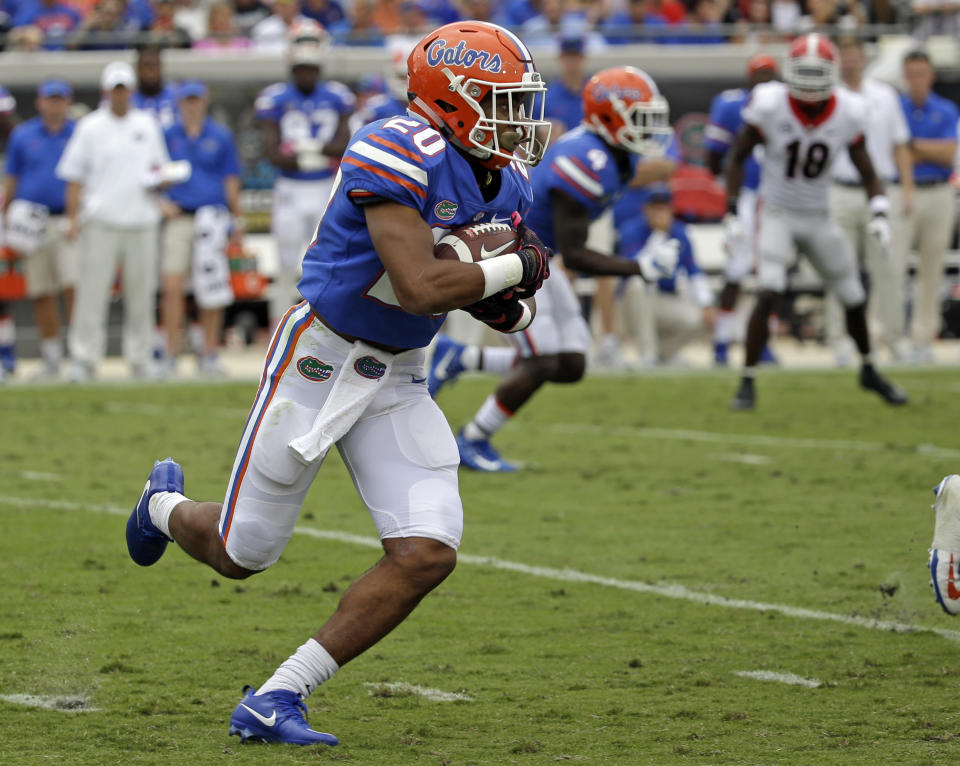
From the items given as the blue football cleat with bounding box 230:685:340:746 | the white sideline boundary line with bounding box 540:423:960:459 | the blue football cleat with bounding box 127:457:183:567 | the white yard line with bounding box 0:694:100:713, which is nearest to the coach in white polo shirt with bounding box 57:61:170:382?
the white sideline boundary line with bounding box 540:423:960:459

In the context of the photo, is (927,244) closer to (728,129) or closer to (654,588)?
(728,129)

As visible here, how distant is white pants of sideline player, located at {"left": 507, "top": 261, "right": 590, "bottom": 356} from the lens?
6926 millimetres

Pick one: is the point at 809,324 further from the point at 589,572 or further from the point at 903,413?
the point at 589,572

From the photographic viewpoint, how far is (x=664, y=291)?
462 inches

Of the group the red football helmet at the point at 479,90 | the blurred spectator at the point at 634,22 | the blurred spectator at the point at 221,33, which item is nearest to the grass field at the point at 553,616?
the red football helmet at the point at 479,90

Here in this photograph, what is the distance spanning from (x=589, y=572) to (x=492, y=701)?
1467 millimetres

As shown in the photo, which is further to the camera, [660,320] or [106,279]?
[660,320]

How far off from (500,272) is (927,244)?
28.6ft

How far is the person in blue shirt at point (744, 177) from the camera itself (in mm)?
11258

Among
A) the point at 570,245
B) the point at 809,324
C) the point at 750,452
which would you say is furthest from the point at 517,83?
the point at 809,324

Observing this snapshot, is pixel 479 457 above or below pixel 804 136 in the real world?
below

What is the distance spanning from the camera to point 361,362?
3.56m

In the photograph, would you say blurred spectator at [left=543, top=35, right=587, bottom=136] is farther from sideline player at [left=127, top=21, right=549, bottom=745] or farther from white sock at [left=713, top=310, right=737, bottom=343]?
sideline player at [left=127, top=21, right=549, bottom=745]

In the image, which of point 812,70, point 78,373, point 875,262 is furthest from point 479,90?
point 875,262
